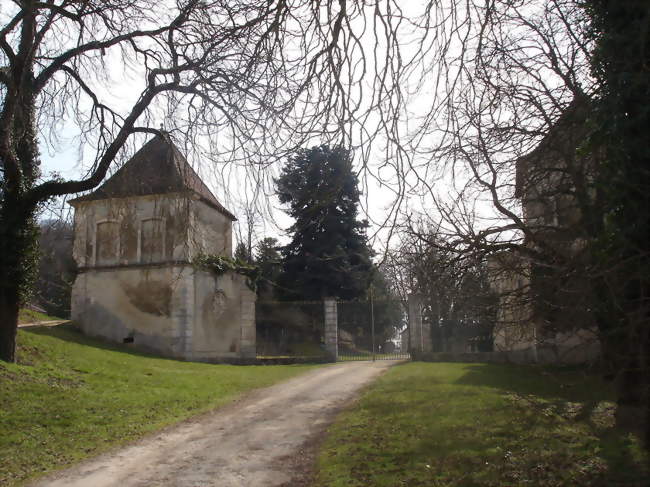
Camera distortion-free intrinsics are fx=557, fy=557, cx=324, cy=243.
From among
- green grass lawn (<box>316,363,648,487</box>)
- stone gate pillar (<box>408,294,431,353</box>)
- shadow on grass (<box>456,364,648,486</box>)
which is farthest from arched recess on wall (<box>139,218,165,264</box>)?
green grass lawn (<box>316,363,648,487</box>)

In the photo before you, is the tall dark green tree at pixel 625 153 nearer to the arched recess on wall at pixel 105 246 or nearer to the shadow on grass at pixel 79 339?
the shadow on grass at pixel 79 339

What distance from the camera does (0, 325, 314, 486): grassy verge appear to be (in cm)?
824

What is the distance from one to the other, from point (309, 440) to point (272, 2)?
6583mm

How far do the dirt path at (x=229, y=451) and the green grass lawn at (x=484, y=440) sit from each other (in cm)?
52

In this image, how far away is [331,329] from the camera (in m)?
22.5

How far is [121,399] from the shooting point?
11.5 meters

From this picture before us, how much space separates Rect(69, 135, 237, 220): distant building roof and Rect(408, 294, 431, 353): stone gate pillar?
490 inches

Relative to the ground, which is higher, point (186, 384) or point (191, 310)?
point (191, 310)

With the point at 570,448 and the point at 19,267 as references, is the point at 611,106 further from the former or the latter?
the point at 19,267

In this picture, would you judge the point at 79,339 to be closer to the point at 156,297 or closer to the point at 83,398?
the point at 156,297

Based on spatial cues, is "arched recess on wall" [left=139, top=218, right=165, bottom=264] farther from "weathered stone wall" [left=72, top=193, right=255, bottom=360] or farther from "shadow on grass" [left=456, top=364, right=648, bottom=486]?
"shadow on grass" [left=456, top=364, right=648, bottom=486]

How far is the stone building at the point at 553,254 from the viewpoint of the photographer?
18.9 feet

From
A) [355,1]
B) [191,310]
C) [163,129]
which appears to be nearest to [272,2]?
[355,1]

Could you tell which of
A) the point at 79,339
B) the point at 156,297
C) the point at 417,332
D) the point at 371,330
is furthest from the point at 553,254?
the point at 156,297
